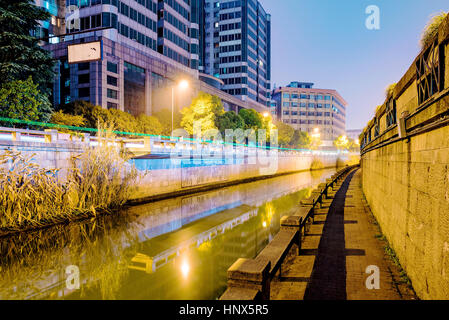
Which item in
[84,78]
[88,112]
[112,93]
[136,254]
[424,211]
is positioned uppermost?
[84,78]

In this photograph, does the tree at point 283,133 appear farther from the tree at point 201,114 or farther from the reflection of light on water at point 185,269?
the reflection of light on water at point 185,269

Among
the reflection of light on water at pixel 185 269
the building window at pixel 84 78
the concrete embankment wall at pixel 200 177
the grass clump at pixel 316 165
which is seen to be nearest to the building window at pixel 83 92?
the building window at pixel 84 78

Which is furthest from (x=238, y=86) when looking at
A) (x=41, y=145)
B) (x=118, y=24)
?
(x=41, y=145)

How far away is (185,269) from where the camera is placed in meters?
8.75

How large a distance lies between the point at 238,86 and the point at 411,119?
4037 inches

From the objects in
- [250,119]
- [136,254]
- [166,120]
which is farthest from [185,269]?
[250,119]

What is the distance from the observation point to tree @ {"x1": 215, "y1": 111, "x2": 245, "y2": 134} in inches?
2285

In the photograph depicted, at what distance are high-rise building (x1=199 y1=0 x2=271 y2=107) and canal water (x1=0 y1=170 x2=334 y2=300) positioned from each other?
9109cm

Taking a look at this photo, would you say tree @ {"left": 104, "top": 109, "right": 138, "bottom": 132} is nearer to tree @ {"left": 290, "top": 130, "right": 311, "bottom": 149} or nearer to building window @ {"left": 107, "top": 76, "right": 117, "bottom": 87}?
building window @ {"left": 107, "top": 76, "right": 117, "bottom": 87}

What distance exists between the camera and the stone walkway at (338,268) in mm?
5035

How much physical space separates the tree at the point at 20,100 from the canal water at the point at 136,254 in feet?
56.0

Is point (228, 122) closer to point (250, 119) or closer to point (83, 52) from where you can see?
point (250, 119)

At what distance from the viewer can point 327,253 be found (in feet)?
23.3

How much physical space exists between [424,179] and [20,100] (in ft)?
101
